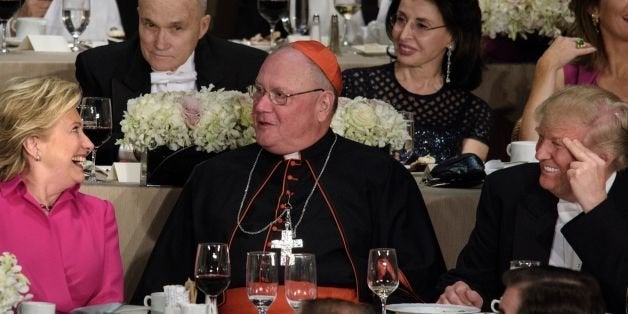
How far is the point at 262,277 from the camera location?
12.8 feet

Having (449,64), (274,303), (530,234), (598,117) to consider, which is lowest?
(274,303)

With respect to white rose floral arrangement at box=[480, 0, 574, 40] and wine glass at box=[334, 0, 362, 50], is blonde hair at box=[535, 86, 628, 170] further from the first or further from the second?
wine glass at box=[334, 0, 362, 50]

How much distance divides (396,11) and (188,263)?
6.55 feet

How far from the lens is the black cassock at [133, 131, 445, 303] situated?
4715mm

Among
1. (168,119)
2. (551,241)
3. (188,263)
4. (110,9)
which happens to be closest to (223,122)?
(168,119)

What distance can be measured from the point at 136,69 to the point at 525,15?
1760 millimetres

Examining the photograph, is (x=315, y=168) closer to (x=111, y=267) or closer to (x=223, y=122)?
(x=223, y=122)

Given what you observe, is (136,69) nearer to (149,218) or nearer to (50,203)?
(149,218)

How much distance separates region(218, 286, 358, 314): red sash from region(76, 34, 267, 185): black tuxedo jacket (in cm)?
165

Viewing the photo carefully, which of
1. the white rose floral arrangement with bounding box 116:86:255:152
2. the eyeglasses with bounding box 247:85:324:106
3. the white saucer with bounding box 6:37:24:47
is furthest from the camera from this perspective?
the white saucer with bounding box 6:37:24:47

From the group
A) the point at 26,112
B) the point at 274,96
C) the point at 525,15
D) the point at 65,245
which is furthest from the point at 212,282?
the point at 525,15

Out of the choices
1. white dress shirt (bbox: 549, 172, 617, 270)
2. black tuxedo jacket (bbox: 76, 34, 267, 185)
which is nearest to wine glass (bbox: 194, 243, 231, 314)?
white dress shirt (bbox: 549, 172, 617, 270)

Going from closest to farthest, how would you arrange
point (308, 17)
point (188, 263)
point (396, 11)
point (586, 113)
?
point (586, 113) < point (188, 263) < point (396, 11) < point (308, 17)

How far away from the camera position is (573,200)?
4.43 meters
